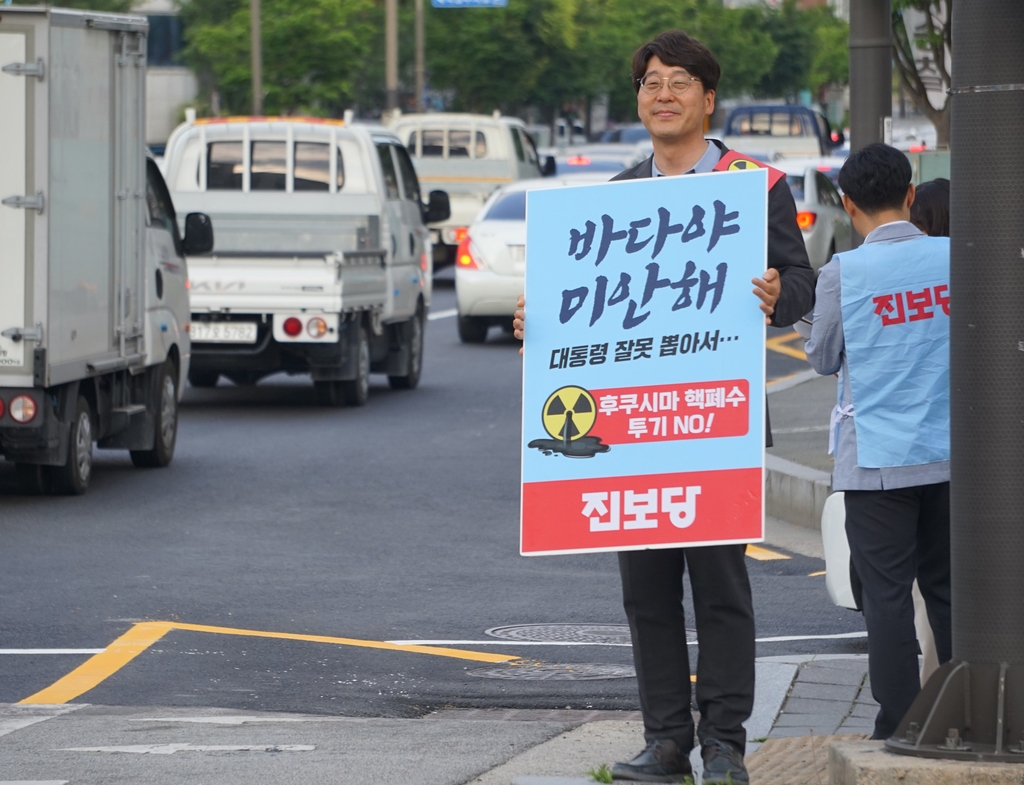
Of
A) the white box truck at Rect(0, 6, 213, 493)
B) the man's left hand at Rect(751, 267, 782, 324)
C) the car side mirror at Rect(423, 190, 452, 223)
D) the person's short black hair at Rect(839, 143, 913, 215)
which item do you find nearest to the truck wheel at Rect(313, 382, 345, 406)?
the car side mirror at Rect(423, 190, 452, 223)

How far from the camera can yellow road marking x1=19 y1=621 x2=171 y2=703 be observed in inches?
259

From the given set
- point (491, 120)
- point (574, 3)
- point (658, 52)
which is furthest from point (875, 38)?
point (574, 3)

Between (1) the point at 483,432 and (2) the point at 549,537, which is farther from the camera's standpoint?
(1) the point at 483,432

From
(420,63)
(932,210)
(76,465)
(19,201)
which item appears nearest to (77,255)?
(19,201)

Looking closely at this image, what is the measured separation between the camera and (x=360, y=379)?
52.5ft

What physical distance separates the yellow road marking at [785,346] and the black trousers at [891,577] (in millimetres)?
13642

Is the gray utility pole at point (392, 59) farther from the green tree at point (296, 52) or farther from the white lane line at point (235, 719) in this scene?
the white lane line at point (235, 719)

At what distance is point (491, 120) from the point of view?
2905cm

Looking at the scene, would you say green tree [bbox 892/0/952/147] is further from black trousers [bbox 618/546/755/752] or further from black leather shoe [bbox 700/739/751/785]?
black leather shoe [bbox 700/739/751/785]

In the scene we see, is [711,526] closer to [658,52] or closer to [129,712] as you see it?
[658,52]

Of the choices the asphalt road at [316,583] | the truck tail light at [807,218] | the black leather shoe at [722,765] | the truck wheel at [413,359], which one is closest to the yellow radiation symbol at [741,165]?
the black leather shoe at [722,765]

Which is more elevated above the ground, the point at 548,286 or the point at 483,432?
the point at 548,286

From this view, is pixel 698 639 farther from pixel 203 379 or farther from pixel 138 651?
pixel 203 379

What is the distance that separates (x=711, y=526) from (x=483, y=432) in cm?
967
